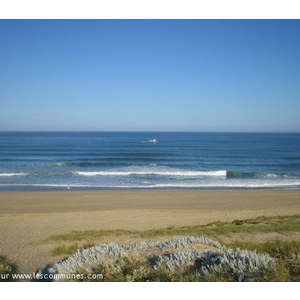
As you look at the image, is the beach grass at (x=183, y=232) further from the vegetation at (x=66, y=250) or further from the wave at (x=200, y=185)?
the wave at (x=200, y=185)

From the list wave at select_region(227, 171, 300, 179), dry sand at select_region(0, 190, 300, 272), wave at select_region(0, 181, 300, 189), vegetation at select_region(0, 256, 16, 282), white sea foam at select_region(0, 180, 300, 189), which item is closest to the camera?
vegetation at select_region(0, 256, 16, 282)

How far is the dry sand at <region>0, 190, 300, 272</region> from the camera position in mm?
10031

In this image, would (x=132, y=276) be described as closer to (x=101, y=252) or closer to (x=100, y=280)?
(x=100, y=280)

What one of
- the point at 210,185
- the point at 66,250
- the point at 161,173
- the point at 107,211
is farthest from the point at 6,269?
the point at 161,173

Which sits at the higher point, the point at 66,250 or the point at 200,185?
the point at 66,250

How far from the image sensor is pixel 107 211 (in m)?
15.6

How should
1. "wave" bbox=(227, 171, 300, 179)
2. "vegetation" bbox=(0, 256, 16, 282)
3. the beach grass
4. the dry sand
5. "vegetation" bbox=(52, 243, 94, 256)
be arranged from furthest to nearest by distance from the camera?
1. "wave" bbox=(227, 171, 300, 179)
2. the dry sand
3. the beach grass
4. "vegetation" bbox=(52, 243, 94, 256)
5. "vegetation" bbox=(0, 256, 16, 282)

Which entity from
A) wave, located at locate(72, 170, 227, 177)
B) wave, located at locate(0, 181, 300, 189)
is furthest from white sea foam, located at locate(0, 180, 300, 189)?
wave, located at locate(72, 170, 227, 177)

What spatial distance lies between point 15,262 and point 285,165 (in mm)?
36720

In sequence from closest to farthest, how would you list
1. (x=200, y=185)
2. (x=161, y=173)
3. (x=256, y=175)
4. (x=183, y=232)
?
(x=183, y=232) < (x=200, y=185) < (x=256, y=175) < (x=161, y=173)

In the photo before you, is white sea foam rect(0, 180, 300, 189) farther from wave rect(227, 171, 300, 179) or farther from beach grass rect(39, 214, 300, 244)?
beach grass rect(39, 214, 300, 244)

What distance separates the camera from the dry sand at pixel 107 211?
1003cm

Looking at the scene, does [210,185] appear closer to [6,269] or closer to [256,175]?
[256,175]

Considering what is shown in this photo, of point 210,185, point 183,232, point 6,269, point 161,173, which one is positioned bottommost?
point 210,185
